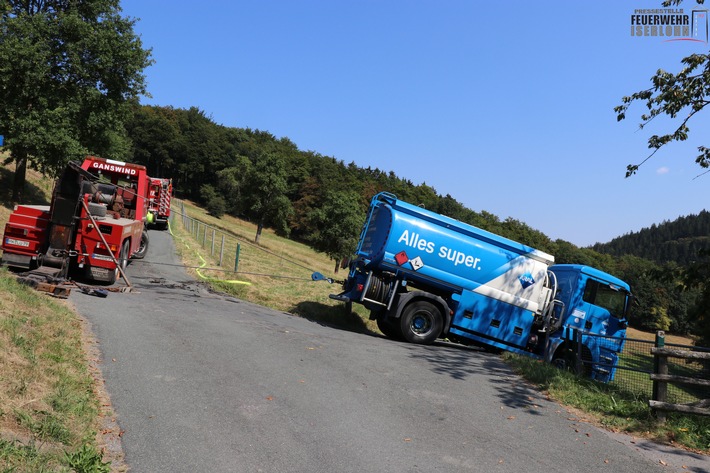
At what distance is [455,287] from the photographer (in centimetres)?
1171

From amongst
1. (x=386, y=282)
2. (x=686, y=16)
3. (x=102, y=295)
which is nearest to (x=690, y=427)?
(x=386, y=282)

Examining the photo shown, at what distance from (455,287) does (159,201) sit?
19.8 metres

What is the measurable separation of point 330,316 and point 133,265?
6.84 m

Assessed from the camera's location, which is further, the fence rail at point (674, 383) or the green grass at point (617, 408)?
the fence rail at point (674, 383)

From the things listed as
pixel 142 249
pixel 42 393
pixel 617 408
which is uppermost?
pixel 617 408

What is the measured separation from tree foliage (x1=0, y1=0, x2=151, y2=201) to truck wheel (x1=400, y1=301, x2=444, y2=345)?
19194 millimetres

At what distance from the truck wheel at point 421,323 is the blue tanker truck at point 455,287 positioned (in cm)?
2

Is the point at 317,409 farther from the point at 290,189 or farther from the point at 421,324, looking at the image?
the point at 290,189

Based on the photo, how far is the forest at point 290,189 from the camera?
46438 millimetres

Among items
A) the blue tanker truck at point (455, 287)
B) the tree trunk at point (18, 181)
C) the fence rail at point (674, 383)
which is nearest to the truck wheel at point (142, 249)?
the blue tanker truck at point (455, 287)

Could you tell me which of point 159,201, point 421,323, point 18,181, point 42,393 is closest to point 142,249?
point 159,201

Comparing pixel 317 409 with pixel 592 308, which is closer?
pixel 317 409

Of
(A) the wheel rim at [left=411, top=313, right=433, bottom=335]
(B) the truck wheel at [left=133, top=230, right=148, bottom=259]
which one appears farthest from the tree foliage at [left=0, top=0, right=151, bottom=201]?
(A) the wheel rim at [left=411, top=313, right=433, bottom=335]

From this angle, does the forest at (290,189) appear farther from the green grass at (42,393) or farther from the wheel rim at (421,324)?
the green grass at (42,393)
